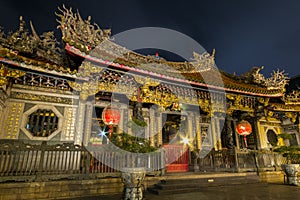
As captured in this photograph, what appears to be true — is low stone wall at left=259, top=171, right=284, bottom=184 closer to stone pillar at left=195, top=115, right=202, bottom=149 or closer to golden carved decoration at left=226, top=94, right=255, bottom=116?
golden carved decoration at left=226, top=94, right=255, bottom=116

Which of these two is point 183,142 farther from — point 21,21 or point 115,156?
point 21,21

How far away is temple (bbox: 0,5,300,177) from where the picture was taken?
7117 millimetres

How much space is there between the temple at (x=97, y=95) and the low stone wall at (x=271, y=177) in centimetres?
118

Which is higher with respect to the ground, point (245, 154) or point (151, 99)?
point (151, 99)

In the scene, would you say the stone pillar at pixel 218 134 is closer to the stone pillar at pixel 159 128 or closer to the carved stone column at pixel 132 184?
the stone pillar at pixel 159 128

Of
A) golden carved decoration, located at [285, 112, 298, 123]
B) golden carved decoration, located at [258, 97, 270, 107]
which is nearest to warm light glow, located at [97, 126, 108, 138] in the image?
golden carved decoration, located at [258, 97, 270, 107]

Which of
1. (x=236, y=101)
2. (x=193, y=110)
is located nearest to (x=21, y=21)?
(x=193, y=110)

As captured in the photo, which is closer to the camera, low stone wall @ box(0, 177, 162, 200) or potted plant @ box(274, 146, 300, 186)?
low stone wall @ box(0, 177, 162, 200)

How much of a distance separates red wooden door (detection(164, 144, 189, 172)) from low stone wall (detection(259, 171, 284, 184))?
362 cm

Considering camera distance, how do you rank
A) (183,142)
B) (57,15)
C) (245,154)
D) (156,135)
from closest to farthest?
(57,15), (245,154), (156,135), (183,142)

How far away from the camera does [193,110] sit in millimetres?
12266

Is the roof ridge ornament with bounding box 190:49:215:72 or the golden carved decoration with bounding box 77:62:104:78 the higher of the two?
the roof ridge ornament with bounding box 190:49:215:72

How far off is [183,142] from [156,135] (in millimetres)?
2188

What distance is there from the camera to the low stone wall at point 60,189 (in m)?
4.77
